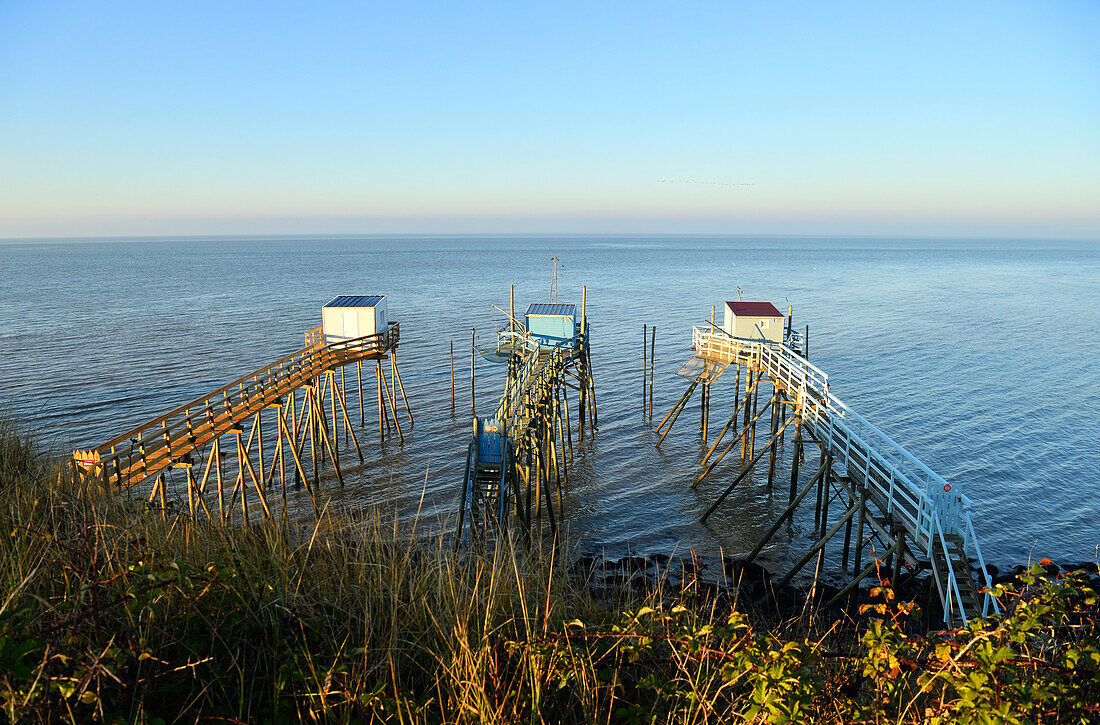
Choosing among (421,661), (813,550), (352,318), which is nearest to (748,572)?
(813,550)

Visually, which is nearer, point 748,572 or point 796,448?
point 748,572

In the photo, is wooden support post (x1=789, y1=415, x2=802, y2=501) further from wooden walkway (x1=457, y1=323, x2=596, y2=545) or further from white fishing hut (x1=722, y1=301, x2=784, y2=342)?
white fishing hut (x1=722, y1=301, x2=784, y2=342)

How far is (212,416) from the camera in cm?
1719

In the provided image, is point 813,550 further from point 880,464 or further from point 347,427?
point 347,427

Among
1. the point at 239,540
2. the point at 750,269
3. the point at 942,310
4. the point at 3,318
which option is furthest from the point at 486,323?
the point at 750,269

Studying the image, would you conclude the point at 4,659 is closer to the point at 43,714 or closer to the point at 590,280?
the point at 43,714

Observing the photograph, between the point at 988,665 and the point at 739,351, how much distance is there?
2140 centimetres

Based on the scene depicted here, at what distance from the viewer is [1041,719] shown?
12.5 ft

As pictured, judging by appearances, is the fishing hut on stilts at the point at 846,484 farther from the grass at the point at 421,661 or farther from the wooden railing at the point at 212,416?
the wooden railing at the point at 212,416

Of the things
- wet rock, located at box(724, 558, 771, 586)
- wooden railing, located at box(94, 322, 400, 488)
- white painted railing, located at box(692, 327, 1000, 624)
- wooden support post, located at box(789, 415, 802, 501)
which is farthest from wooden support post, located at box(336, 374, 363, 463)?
wooden support post, located at box(789, 415, 802, 501)

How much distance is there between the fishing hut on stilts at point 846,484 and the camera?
1130 cm

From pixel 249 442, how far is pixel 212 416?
620 centimetres

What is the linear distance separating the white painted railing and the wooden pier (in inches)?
440

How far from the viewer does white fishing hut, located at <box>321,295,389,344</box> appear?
967 inches
